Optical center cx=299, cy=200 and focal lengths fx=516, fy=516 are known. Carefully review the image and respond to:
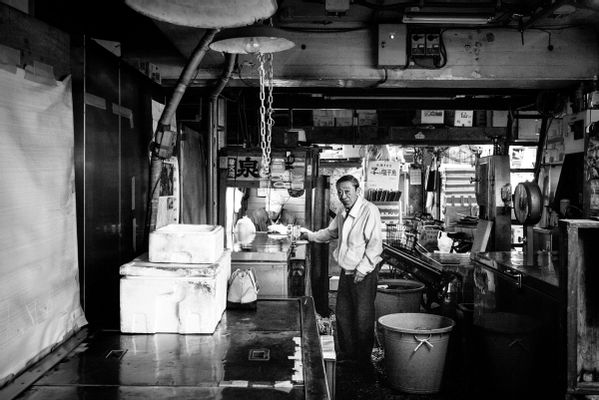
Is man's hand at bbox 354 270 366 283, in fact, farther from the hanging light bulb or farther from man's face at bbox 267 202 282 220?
man's face at bbox 267 202 282 220

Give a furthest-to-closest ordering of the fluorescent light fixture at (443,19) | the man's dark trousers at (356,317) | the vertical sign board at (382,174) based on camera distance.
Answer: the vertical sign board at (382,174) → the man's dark trousers at (356,317) → the fluorescent light fixture at (443,19)

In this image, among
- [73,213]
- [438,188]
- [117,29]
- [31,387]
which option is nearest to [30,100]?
[73,213]

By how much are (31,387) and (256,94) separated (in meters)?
5.34

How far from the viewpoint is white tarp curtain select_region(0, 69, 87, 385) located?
2.26 metres

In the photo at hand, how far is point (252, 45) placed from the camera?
3.12 metres

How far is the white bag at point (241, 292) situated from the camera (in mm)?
3436

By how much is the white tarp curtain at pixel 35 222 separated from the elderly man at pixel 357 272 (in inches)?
143

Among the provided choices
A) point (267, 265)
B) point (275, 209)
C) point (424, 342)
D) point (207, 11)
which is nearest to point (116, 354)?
point (207, 11)

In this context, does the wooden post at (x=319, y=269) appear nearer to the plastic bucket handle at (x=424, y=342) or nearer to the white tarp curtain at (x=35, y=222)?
the plastic bucket handle at (x=424, y=342)

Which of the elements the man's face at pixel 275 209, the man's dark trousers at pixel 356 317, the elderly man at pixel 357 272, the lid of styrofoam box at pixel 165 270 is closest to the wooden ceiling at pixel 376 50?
the elderly man at pixel 357 272

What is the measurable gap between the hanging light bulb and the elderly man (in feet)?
10.3

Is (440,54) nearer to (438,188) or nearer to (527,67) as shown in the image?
(527,67)

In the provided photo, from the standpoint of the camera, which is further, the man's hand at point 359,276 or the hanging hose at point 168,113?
the man's hand at point 359,276

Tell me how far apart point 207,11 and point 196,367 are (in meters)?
1.66
